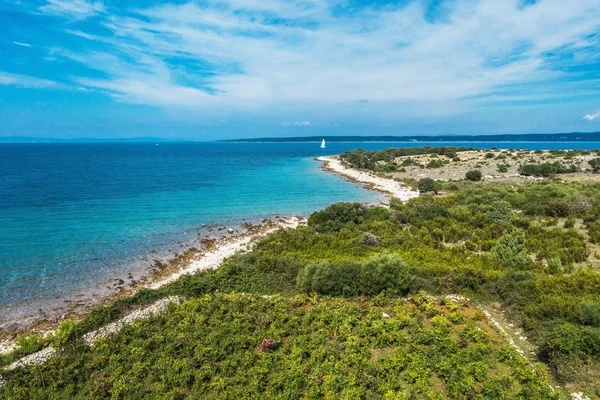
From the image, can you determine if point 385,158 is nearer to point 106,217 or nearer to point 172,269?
point 106,217

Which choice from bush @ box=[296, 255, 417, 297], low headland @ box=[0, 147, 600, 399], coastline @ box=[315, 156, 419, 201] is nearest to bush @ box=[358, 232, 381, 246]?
low headland @ box=[0, 147, 600, 399]

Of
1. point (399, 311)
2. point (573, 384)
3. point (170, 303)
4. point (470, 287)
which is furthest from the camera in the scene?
point (470, 287)

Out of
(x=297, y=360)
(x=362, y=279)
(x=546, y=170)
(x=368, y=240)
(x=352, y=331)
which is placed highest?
(x=546, y=170)

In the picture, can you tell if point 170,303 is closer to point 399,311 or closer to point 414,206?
point 399,311

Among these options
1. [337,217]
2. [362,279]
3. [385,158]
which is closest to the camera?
[362,279]

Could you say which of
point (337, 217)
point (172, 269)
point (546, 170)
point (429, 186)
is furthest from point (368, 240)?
point (546, 170)

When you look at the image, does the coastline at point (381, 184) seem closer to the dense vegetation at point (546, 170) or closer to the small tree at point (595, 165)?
the dense vegetation at point (546, 170)

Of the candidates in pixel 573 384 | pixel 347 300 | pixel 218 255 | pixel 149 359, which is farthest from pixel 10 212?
pixel 573 384
